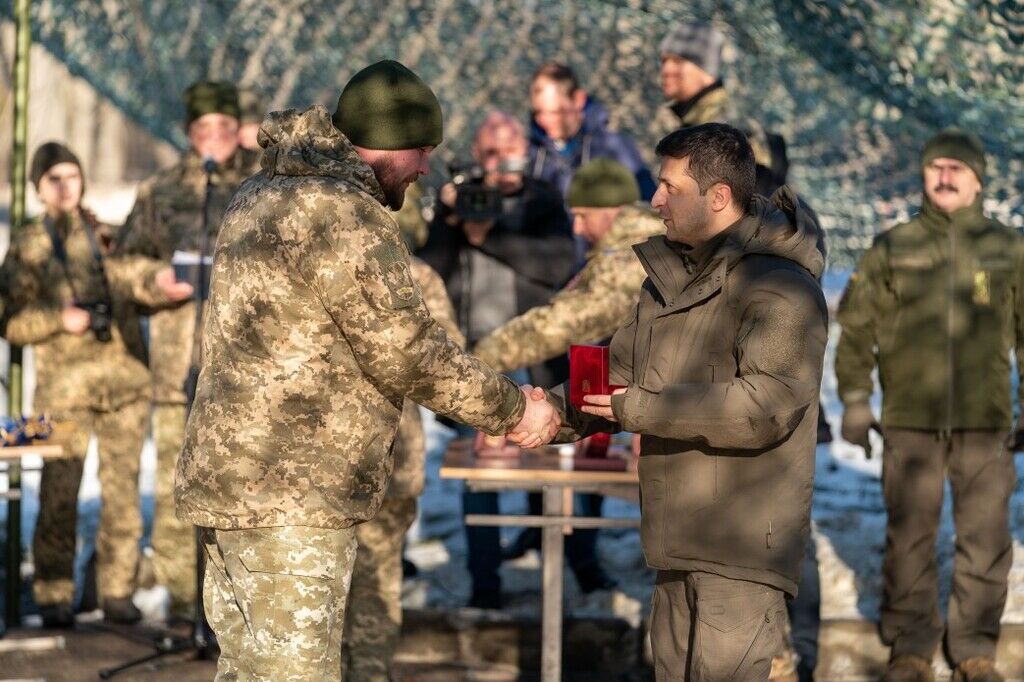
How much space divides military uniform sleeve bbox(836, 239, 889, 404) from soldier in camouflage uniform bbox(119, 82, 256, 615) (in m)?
2.29

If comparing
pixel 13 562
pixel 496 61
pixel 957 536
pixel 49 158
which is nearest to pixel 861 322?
pixel 957 536

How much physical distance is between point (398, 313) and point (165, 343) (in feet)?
9.54

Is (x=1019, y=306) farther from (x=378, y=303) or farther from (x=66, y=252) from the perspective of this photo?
(x=66, y=252)

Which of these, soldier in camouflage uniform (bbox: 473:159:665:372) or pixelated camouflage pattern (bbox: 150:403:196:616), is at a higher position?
soldier in camouflage uniform (bbox: 473:159:665:372)

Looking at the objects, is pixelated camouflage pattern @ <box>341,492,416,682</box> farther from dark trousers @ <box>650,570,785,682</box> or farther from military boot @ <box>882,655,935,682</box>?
military boot @ <box>882,655,935,682</box>

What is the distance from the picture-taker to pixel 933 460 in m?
5.93

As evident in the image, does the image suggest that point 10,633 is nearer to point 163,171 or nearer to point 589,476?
point 163,171

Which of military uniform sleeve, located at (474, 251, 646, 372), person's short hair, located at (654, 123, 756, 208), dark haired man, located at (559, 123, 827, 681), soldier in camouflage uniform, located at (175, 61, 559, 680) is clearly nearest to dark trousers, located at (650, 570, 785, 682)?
dark haired man, located at (559, 123, 827, 681)

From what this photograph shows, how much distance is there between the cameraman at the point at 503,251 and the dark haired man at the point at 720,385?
98.8 inches

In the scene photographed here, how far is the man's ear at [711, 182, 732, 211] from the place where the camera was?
13.0ft

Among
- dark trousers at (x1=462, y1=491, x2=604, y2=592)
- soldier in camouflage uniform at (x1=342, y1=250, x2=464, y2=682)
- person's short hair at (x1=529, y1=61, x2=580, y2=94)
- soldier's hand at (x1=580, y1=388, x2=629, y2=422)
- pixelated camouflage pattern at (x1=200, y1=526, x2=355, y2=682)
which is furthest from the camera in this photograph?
person's short hair at (x1=529, y1=61, x2=580, y2=94)

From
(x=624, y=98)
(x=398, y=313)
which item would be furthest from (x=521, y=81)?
(x=398, y=313)

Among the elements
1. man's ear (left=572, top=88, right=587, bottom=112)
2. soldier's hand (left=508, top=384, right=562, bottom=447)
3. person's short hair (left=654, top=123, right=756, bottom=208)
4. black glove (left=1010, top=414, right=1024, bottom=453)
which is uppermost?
man's ear (left=572, top=88, right=587, bottom=112)

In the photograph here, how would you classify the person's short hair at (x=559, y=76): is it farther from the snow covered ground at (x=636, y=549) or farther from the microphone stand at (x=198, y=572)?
the snow covered ground at (x=636, y=549)
